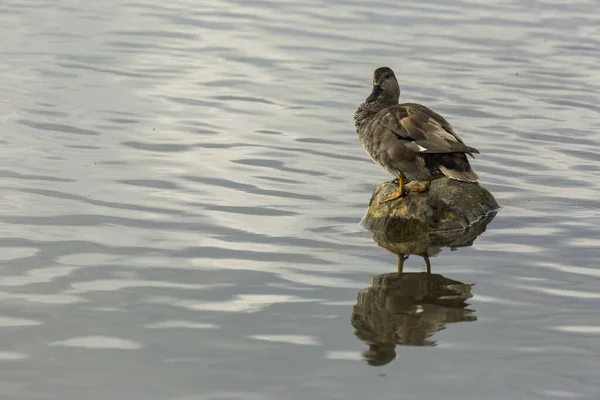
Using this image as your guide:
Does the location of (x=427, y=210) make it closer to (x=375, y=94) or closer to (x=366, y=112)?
(x=366, y=112)

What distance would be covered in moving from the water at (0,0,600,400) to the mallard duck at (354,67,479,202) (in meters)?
0.56

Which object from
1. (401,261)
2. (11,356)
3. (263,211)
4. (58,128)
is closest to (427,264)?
(401,261)

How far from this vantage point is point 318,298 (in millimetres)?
6996

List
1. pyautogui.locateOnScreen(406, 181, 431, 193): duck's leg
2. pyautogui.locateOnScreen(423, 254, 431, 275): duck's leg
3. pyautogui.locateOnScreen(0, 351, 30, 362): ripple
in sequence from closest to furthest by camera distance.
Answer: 1. pyautogui.locateOnScreen(0, 351, 30, 362): ripple
2. pyautogui.locateOnScreen(423, 254, 431, 275): duck's leg
3. pyautogui.locateOnScreen(406, 181, 431, 193): duck's leg

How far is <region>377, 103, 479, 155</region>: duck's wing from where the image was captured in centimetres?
836

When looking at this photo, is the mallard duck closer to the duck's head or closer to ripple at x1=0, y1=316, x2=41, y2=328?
the duck's head

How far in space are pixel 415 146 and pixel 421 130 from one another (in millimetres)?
227

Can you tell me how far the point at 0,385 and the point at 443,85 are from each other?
9.45m

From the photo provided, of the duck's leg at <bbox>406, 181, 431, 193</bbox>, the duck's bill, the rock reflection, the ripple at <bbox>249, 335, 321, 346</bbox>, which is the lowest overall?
the ripple at <bbox>249, 335, 321, 346</bbox>

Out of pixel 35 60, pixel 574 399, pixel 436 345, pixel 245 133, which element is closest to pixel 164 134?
pixel 245 133

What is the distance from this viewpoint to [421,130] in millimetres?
8672

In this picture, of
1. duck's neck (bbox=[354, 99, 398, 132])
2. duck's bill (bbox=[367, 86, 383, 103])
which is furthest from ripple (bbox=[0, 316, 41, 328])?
duck's bill (bbox=[367, 86, 383, 103])

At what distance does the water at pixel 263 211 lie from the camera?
592 cm

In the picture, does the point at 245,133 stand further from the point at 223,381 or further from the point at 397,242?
the point at 223,381
